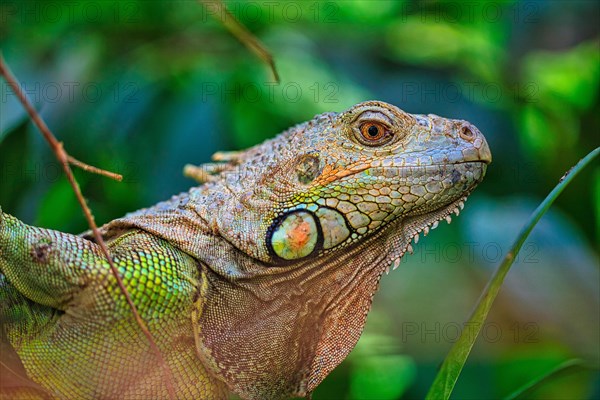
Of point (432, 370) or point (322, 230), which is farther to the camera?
point (432, 370)

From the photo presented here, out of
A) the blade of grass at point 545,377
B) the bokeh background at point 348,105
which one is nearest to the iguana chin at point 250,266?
the blade of grass at point 545,377

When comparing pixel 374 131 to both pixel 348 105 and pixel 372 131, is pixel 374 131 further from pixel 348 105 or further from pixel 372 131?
pixel 348 105

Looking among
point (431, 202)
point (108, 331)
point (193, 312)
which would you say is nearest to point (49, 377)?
point (108, 331)

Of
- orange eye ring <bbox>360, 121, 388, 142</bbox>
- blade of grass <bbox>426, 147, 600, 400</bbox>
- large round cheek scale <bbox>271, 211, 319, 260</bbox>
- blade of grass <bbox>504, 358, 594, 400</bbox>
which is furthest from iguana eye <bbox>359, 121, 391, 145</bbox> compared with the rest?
blade of grass <bbox>504, 358, 594, 400</bbox>

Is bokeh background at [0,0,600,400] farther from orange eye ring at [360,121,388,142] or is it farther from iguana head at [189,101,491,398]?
orange eye ring at [360,121,388,142]

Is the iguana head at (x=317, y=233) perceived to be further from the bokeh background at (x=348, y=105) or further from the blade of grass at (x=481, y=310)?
the bokeh background at (x=348, y=105)

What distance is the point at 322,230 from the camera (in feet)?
8.75

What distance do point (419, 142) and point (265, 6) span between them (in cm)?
385

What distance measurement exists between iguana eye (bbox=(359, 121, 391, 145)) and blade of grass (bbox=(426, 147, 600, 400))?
0.77m

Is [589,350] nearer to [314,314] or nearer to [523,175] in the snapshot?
[523,175]

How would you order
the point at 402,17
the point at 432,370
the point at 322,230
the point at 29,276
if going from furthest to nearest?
1. the point at 402,17
2. the point at 432,370
3. the point at 322,230
4. the point at 29,276

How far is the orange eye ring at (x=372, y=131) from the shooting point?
2809 millimetres

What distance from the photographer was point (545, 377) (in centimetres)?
313

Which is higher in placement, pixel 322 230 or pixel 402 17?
pixel 402 17
